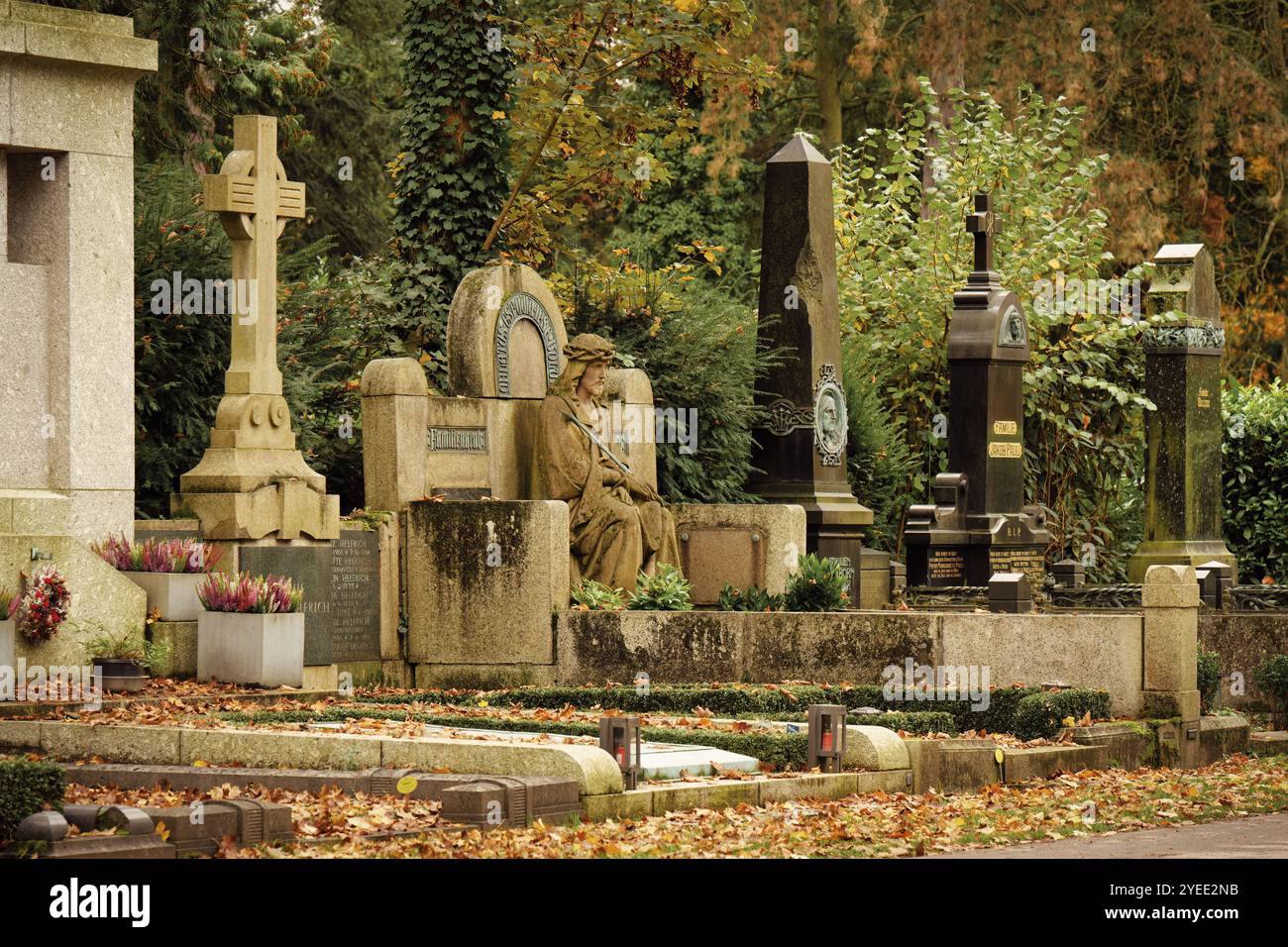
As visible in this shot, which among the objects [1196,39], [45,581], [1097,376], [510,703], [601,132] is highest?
[1196,39]

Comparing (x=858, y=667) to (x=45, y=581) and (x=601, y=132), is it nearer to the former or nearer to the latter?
(x=45, y=581)

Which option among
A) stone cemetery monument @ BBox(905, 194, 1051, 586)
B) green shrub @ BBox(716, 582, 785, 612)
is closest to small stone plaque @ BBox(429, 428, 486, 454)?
green shrub @ BBox(716, 582, 785, 612)

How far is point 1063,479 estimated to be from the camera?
28031 mm

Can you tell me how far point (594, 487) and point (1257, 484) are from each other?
11.2 metres

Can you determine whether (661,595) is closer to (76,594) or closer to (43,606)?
(76,594)

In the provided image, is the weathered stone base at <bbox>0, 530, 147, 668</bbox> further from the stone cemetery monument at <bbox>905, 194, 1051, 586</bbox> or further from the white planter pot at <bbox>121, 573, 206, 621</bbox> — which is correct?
the stone cemetery monument at <bbox>905, 194, 1051, 586</bbox>

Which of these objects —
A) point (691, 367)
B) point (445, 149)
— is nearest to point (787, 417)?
point (691, 367)

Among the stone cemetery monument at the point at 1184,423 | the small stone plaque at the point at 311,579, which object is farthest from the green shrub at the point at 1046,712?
the stone cemetery monument at the point at 1184,423

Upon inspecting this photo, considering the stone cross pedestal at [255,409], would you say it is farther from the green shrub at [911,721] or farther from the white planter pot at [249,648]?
the green shrub at [911,721]
